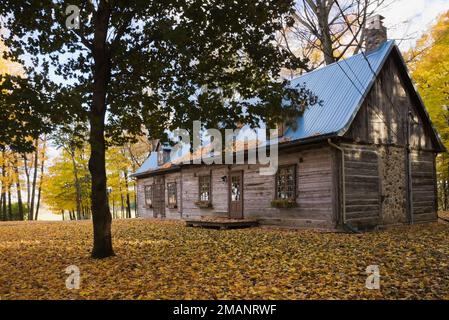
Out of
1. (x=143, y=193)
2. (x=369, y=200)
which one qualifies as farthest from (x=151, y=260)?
(x=143, y=193)

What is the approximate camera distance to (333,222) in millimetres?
14547

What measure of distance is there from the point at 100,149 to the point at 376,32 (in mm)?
14222

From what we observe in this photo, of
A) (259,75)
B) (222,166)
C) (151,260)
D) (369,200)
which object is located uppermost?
(259,75)

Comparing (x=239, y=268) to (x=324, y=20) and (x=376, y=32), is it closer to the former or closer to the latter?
(x=376, y=32)

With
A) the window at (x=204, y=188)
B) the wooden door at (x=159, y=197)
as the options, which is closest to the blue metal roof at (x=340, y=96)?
the window at (x=204, y=188)

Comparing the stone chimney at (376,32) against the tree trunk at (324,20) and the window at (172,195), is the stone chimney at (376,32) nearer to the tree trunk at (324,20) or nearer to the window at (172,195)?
the tree trunk at (324,20)

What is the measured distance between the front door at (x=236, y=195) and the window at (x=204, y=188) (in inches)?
87.9

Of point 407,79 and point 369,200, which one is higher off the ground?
point 407,79

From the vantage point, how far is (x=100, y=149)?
386 inches

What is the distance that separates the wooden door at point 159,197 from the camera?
91.0 ft

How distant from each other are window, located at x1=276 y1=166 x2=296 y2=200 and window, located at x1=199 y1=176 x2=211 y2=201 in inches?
230

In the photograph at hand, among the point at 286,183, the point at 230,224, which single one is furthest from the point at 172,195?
the point at 286,183
